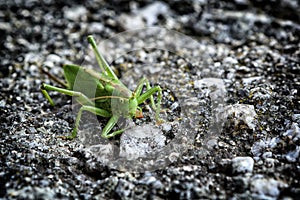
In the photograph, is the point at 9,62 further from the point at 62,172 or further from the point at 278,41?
the point at 278,41

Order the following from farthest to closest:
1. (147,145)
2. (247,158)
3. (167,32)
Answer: (167,32) < (147,145) < (247,158)

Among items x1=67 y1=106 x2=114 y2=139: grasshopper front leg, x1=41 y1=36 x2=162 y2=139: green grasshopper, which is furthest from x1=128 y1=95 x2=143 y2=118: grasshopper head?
x1=67 y1=106 x2=114 y2=139: grasshopper front leg

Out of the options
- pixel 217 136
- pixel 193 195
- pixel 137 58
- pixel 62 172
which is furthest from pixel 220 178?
pixel 137 58

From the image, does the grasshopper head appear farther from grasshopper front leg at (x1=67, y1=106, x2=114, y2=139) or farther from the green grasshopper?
grasshopper front leg at (x1=67, y1=106, x2=114, y2=139)

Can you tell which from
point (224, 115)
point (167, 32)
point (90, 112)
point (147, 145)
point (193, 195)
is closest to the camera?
point (193, 195)

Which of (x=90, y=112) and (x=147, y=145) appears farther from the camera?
(x=90, y=112)

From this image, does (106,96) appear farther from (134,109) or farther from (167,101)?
(167,101)

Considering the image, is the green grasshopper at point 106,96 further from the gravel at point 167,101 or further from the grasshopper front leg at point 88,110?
the gravel at point 167,101
